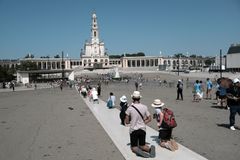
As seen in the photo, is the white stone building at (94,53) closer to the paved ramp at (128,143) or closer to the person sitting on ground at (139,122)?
the paved ramp at (128,143)

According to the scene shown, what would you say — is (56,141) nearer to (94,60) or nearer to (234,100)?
(234,100)

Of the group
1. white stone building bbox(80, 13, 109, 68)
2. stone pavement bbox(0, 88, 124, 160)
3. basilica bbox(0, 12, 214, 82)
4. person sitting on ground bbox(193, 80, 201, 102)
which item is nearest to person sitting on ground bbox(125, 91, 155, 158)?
stone pavement bbox(0, 88, 124, 160)

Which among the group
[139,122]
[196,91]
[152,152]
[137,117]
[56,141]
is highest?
[137,117]

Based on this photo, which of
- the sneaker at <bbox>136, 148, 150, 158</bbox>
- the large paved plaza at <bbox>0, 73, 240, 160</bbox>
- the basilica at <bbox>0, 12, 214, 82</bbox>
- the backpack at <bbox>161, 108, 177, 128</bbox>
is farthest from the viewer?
the basilica at <bbox>0, 12, 214, 82</bbox>

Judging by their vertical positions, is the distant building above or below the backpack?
above

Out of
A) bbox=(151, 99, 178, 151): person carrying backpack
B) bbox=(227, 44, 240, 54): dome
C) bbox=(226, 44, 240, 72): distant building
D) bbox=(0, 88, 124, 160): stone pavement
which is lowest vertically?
bbox=(0, 88, 124, 160): stone pavement

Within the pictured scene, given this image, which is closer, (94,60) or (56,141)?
(56,141)

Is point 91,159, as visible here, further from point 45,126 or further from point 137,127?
point 45,126

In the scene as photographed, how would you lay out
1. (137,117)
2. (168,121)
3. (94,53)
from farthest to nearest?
1. (94,53)
2. (168,121)
3. (137,117)

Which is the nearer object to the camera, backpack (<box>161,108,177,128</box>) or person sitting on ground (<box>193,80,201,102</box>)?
backpack (<box>161,108,177,128</box>)

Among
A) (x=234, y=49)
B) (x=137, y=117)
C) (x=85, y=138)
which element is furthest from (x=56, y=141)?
(x=234, y=49)

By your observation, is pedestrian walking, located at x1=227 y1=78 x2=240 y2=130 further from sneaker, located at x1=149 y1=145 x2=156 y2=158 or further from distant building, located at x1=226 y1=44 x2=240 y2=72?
distant building, located at x1=226 y1=44 x2=240 y2=72

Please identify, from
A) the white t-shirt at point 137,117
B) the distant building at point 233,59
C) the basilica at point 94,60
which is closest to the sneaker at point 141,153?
the white t-shirt at point 137,117

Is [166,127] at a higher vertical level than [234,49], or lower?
lower
